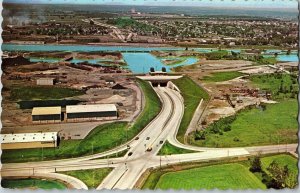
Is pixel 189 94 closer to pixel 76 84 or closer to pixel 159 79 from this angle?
pixel 159 79

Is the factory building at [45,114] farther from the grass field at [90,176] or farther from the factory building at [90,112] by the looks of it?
the grass field at [90,176]

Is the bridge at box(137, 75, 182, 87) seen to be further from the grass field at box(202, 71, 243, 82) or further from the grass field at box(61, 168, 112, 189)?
the grass field at box(61, 168, 112, 189)

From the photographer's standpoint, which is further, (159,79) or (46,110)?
(159,79)

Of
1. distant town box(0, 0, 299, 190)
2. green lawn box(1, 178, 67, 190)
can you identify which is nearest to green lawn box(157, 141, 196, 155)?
distant town box(0, 0, 299, 190)

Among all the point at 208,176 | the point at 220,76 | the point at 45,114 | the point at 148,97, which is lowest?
the point at 208,176

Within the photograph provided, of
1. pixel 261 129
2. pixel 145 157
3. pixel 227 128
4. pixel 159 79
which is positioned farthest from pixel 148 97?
pixel 261 129
